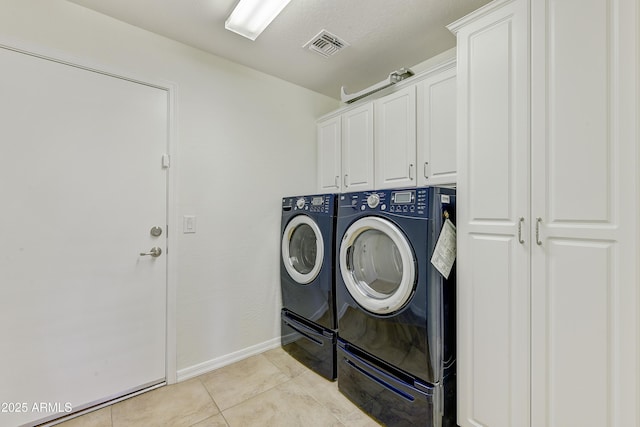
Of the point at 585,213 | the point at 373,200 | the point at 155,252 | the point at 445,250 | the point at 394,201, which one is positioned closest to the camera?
the point at 585,213

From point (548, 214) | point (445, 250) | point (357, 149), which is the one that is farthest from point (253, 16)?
point (548, 214)

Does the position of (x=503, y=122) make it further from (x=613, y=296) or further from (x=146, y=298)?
(x=146, y=298)

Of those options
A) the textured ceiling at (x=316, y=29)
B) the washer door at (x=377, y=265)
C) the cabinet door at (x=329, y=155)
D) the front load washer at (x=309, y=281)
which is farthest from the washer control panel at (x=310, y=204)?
the textured ceiling at (x=316, y=29)

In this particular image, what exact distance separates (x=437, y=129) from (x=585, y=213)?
2.97ft

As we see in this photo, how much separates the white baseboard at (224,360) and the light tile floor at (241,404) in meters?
0.04

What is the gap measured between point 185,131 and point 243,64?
755 mm

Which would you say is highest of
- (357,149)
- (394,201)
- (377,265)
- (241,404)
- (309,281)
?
(357,149)

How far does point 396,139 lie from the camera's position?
76.9 inches

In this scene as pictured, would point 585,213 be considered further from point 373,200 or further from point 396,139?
point 396,139

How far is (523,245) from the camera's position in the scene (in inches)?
46.7

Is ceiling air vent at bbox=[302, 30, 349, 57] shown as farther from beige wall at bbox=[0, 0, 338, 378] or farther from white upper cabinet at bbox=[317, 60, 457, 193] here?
beige wall at bbox=[0, 0, 338, 378]

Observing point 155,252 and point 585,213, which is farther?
point 155,252

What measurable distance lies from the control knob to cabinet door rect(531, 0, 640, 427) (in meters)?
0.71

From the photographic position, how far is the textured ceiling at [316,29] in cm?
158
